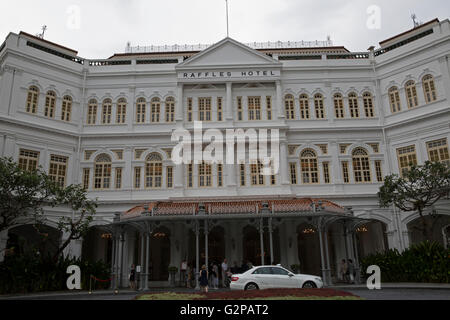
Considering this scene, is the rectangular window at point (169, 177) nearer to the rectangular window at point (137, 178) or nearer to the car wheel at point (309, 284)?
the rectangular window at point (137, 178)

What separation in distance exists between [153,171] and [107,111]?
18.8ft

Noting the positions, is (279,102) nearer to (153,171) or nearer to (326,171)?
(326,171)

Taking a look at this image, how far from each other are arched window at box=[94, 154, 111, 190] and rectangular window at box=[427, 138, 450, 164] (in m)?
20.8

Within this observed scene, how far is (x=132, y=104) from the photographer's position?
89.0 feet

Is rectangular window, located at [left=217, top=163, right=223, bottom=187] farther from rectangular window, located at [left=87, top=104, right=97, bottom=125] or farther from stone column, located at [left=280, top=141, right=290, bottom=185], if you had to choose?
rectangular window, located at [left=87, top=104, right=97, bottom=125]

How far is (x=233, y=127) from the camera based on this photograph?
25.7m

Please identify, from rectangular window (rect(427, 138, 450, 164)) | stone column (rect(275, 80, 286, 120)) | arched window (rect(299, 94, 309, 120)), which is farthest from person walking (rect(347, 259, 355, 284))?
arched window (rect(299, 94, 309, 120))

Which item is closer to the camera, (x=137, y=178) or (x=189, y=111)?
(x=137, y=178)

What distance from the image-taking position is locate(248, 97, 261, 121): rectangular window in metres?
26.7

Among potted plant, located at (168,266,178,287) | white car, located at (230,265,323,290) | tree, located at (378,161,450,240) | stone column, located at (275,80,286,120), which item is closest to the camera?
white car, located at (230,265,323,290)

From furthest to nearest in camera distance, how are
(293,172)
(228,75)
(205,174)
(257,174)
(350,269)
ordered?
1. (228,75)
2. (293,172)
3. (205,174)
4. (257,174)
5. (350,269)

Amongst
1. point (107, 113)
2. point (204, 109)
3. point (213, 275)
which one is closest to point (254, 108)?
point (204, 109)
